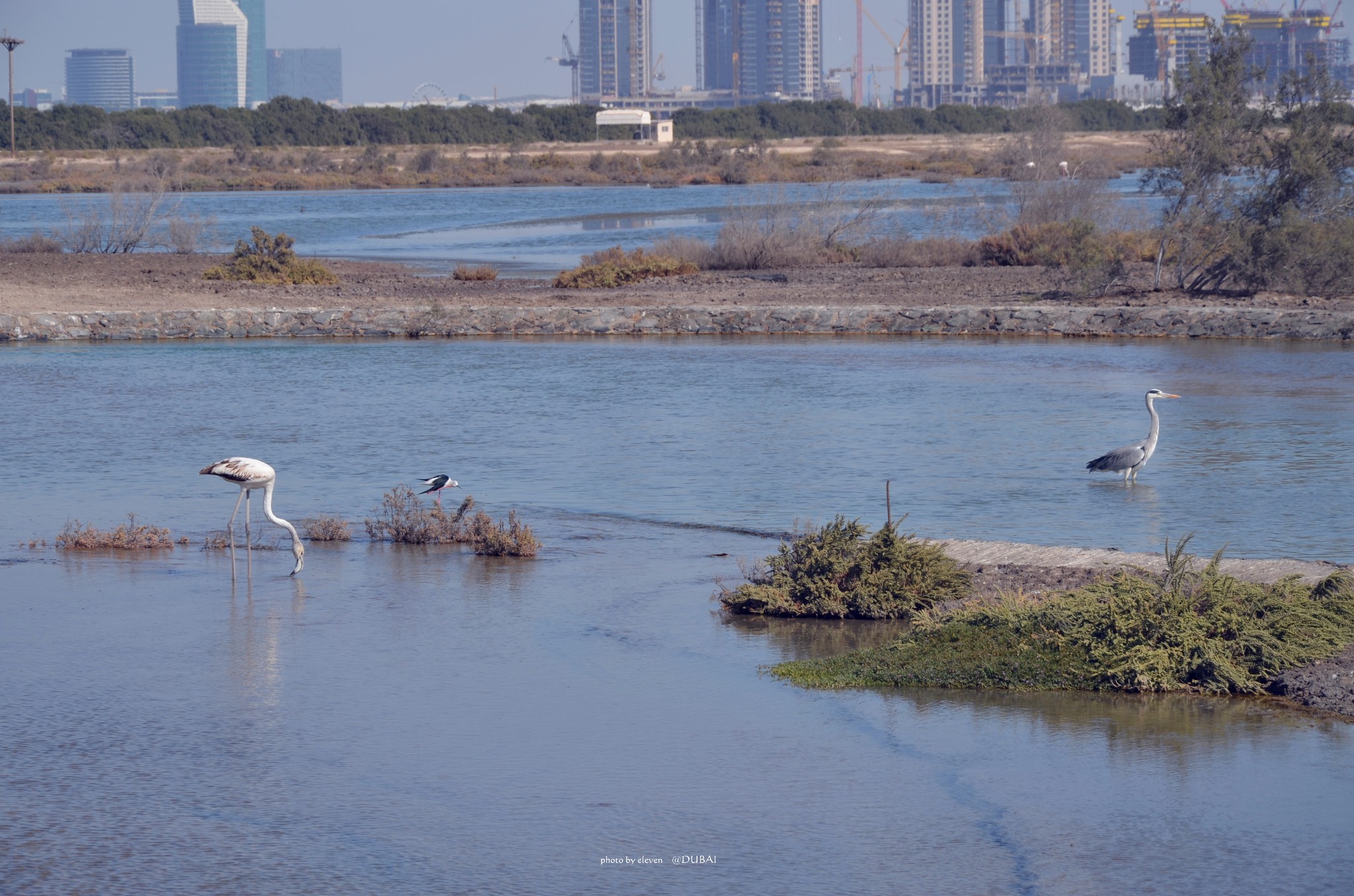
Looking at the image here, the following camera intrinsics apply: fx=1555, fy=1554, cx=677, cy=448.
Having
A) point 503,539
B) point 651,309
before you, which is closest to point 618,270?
point 651,309

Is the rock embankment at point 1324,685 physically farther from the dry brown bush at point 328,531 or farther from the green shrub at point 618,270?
the green shrub at point 618,270

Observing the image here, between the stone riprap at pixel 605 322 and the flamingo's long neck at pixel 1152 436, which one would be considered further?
the stone riprap at pixel 605 322

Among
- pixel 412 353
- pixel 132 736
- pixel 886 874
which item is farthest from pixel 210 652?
pixel 412 353

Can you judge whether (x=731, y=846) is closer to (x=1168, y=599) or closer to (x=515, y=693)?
(x=515, y=693)

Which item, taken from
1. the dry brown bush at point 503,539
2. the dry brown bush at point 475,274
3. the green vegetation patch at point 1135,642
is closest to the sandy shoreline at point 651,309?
the dry brown bush at point 475,274

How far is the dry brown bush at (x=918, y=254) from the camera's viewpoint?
33.8m

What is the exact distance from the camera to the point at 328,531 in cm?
1188

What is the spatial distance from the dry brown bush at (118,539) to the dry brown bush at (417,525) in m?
1.57

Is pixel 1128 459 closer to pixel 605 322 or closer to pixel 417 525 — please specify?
pixel 417 525

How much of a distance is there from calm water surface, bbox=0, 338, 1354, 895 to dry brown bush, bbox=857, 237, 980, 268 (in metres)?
16.1

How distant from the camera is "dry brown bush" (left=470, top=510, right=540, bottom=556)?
1140cm

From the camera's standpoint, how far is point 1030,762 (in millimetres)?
7133

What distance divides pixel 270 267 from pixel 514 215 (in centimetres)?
2874

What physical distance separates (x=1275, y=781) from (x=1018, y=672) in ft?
5.85
